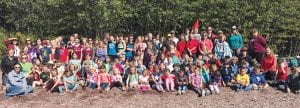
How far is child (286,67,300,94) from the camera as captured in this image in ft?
51.9

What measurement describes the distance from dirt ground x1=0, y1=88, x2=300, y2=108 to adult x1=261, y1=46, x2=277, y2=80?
0.76 meters

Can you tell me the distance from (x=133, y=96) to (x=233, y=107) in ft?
9.65

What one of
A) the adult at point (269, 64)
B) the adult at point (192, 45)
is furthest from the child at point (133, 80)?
the adult at point (269, 64)

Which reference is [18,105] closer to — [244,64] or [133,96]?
[133,96]

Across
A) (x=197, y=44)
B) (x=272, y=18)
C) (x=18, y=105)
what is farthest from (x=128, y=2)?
(x=18, y=105)

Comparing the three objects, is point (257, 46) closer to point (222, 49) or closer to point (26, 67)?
point (222, 49)

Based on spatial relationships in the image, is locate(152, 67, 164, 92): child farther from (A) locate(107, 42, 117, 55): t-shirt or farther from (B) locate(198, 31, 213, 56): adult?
(A) locate(107, 42, 117, 55): t-shirt

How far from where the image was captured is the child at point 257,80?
16.1 metres

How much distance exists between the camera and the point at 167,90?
16000 mm

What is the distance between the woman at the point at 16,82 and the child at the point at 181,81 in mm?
4560

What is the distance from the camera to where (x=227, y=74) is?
53.5ft

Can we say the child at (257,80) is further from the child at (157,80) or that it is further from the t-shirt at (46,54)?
the t-shirt at (46,54)

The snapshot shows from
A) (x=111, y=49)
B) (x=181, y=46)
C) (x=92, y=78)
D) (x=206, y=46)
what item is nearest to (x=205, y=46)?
(x=206, y=46)

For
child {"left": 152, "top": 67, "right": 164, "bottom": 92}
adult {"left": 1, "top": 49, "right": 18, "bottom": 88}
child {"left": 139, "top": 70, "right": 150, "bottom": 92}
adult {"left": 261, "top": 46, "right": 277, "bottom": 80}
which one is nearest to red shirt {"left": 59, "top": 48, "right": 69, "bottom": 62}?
adult {"left": 1, "top": 49, "right": 18, "bottom": 88}
